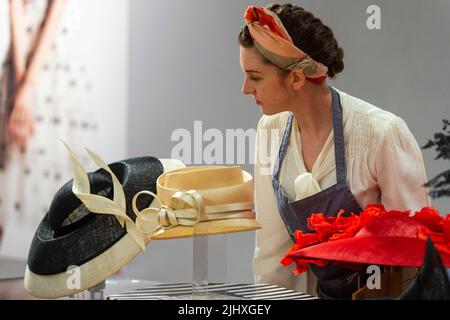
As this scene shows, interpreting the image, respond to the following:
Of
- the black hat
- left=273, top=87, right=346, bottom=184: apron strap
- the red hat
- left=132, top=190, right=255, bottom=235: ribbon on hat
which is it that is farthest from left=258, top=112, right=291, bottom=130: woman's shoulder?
the red hat

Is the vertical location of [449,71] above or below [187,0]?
below

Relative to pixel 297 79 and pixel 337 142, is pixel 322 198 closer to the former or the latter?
pixel 337 142

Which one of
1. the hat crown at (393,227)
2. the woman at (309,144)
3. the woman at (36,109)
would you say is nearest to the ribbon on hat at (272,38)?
the woman at (309,144)

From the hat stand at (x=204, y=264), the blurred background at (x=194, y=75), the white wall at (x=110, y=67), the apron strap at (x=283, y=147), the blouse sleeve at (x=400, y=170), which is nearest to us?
the hat stand at (x=204, y=264)

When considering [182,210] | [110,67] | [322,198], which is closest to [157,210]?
[182,210]

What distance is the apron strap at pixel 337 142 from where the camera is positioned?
4.55 ft

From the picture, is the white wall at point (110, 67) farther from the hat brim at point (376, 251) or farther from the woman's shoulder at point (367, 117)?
the hat brim at point (376, 251)

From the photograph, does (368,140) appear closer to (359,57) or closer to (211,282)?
(359,57)

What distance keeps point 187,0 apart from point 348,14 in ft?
2.10

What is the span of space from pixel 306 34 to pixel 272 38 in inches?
2.7

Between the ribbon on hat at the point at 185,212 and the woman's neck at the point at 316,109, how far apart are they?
318 millimetres

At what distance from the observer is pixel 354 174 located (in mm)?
1387
